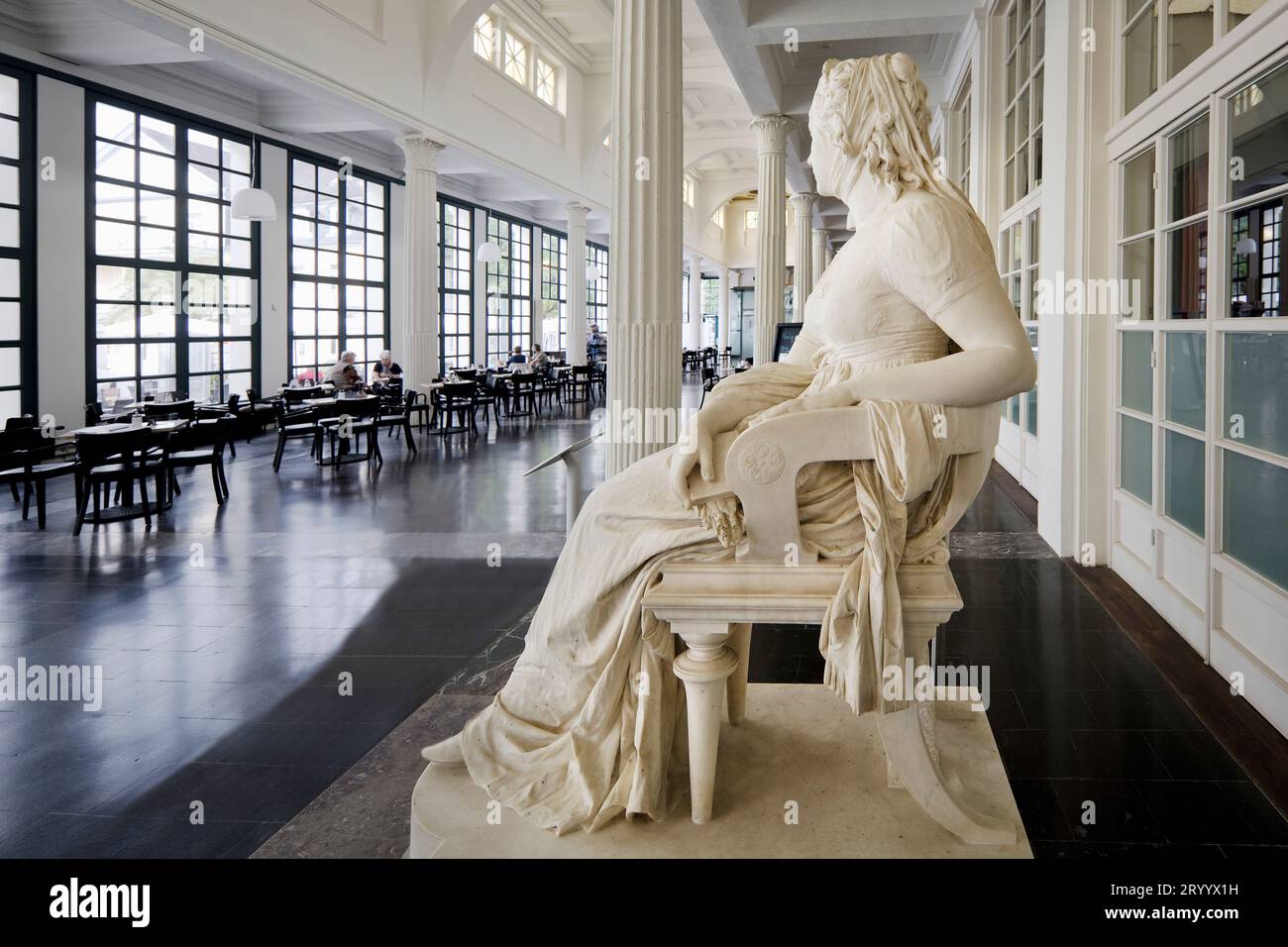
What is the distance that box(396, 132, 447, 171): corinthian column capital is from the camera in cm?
1314

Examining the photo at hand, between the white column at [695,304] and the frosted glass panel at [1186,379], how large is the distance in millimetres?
27458

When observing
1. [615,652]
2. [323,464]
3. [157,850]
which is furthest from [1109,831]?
[323,464]

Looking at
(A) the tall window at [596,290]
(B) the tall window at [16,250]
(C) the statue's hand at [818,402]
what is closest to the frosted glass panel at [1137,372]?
(C) the statue's hand at [818,402]

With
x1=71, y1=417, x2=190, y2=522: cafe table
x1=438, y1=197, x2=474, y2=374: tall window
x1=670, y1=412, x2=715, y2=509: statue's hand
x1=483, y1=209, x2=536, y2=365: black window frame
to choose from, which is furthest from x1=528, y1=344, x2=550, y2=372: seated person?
x1=670, y1=412, x2=715, y2=509: statue's hand

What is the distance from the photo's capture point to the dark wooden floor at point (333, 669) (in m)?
2.52

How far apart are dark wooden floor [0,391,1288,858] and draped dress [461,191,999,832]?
3.07 ft

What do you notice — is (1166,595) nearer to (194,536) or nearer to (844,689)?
(844,689)

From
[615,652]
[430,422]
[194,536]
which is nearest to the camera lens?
[615,652]

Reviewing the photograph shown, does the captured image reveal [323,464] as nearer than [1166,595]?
No

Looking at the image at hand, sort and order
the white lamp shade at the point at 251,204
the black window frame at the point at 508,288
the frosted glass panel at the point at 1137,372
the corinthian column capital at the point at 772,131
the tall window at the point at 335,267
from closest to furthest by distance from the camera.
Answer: the frosted glass panel at the point at 1137,372 < the white lamp shade at the point at 251,204 < the corinthian column capital at the point at 772,131 < the tall window at the point at 335,267 < the black window frame at the point at 508,288

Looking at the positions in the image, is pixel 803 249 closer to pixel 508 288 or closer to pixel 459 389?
pixel 459 389

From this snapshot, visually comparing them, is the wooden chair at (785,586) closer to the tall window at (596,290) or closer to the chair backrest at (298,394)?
the chair backrest at (298,394)

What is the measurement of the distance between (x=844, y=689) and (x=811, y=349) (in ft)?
2.77
